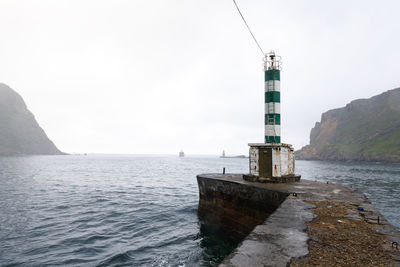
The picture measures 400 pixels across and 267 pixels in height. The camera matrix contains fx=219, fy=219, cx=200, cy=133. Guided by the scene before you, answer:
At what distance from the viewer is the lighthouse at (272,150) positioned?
14828mm

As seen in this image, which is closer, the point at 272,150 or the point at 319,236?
the point at 319,236

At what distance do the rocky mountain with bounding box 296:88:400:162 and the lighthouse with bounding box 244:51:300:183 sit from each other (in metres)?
133

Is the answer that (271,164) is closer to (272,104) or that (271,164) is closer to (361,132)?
(272,104)

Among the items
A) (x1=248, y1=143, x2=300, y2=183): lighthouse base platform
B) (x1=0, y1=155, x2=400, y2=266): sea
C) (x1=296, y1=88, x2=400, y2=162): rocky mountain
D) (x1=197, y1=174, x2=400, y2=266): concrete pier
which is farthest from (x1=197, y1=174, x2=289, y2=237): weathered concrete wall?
(x1=296, y1=88, x2=400, y2=162): rocky mountain

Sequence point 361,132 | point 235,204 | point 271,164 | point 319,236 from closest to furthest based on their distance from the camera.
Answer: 1. point 319,236
2. point 235,204
3. point 271,164
4. point 361,132

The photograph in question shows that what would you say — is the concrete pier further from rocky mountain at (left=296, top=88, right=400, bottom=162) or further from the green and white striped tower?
rocky mountain at (left=296, top=88, right=400, bottom=162)

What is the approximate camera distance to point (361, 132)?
15562 centimetres

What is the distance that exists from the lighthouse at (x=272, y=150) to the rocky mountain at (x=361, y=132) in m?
133

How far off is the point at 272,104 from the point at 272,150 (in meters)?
3.63

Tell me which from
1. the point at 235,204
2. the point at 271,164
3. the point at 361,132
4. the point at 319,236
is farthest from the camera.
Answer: the point at 361,132

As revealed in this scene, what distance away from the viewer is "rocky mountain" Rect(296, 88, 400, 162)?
128375mm

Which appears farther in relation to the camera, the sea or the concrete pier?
the sea

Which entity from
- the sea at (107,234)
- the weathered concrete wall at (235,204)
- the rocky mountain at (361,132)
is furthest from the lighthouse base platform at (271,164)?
the rocky mountain at (361,132)

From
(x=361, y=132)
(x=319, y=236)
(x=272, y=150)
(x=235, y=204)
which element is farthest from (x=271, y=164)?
(x=361, y=132)
